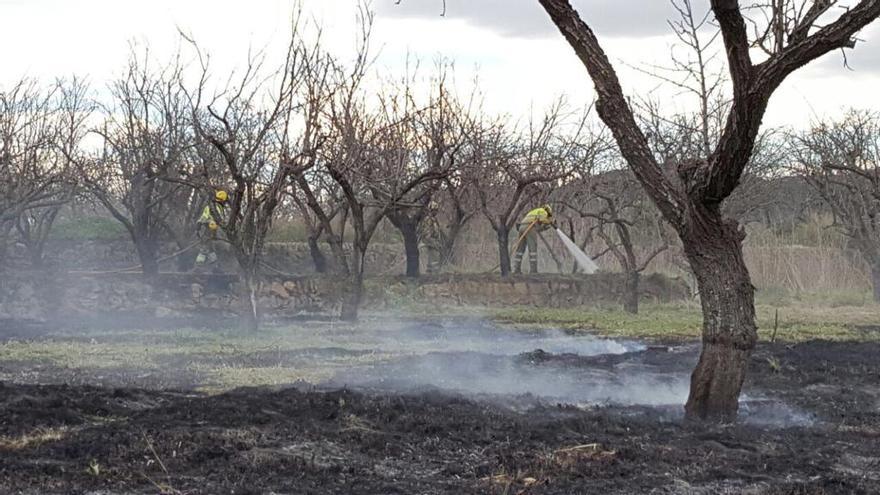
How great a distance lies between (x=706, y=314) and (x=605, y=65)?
6.82ft

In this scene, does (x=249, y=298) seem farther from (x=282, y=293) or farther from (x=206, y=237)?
(x=206, y=237)

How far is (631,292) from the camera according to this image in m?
21.6

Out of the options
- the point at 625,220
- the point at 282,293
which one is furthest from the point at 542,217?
the point at 282,293

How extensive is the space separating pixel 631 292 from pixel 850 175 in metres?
7.41

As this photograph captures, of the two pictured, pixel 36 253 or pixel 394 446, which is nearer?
pixel 394 446

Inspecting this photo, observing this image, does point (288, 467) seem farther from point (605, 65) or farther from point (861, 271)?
point (861, 271)

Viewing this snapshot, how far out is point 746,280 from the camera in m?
8.41

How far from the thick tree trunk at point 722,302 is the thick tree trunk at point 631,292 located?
1290cm

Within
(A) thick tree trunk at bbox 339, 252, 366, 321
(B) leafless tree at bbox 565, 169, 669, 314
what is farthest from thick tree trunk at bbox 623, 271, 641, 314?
(A) thick tree trunk at bbox 339, 252, 366, 321

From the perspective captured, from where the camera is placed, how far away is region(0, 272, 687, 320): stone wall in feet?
65.7

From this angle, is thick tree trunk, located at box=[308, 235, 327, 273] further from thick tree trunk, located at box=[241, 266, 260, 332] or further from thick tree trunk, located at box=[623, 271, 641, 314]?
thick tree trunk, located at box=[241, 266, 260, 332]

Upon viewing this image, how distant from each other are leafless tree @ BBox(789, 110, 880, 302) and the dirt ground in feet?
49.7

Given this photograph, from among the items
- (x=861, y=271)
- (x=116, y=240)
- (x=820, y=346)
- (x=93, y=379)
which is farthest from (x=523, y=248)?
(x=93, y=379)

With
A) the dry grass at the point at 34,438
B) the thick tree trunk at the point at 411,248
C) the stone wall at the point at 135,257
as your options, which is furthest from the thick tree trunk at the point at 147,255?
the dry grass at the point at 34,438
